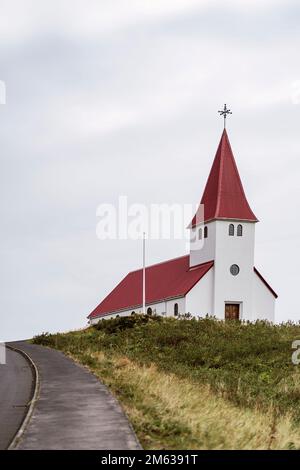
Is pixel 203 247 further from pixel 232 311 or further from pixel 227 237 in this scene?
pixel 232 311

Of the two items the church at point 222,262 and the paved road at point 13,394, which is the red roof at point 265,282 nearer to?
the church at point 222,262

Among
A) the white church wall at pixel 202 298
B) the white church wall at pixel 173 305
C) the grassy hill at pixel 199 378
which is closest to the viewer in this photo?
the grassy hill at pixel 199 378

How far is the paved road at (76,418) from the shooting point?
11.3 metres

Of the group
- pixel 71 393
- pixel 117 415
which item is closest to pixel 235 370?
pixel 71 393

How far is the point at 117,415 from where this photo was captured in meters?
13.6

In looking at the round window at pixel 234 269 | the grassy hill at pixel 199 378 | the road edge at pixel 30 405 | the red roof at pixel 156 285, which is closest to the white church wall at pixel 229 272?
the round window at pixel 234 269

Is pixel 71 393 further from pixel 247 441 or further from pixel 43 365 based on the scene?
pixel 43 365

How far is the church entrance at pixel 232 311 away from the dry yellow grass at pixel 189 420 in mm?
34233

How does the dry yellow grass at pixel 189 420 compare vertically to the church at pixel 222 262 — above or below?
below

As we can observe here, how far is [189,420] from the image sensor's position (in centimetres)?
1318

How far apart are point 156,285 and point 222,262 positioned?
9178 millimetres

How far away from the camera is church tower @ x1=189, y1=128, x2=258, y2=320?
5328cm

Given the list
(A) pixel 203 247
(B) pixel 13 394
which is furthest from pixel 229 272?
(B) pixel 13 394
